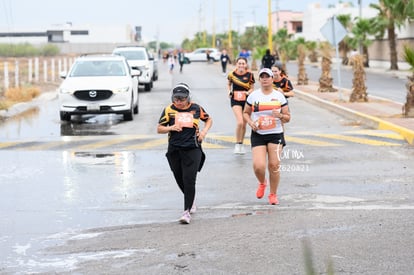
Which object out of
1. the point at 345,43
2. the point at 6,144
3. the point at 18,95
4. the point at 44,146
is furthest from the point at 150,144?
the point at 345,43

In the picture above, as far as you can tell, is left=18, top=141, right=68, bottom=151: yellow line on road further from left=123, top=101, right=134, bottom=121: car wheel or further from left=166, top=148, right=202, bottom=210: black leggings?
left=166, top=148, right=202, bottom=210: black leggings

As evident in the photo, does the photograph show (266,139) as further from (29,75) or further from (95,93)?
(29,75)

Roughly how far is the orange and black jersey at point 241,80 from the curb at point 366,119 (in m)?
3.65

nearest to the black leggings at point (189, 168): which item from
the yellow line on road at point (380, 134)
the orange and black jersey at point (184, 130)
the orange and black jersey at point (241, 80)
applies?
the orange and black jersey at point (184, 130)

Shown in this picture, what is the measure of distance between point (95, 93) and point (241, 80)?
25.3ft

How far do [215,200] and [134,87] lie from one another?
41.5 ft

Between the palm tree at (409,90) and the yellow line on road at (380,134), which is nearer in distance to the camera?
the yellow line on road at (380,134)

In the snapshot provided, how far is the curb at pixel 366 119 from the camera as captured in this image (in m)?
15.8

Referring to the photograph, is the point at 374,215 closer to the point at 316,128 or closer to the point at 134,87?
the point at 316,128

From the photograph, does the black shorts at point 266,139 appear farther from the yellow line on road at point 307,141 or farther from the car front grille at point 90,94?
the car front grille at point 90,94

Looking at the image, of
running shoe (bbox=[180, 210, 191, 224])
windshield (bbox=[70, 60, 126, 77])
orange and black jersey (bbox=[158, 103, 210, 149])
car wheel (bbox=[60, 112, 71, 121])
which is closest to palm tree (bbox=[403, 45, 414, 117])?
windshield (bbox=[70, 60, 126, 77])

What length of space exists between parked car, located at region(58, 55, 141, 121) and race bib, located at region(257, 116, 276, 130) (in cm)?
1138

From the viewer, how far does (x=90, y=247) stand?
7.52 metres

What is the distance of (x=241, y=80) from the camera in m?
13.5
